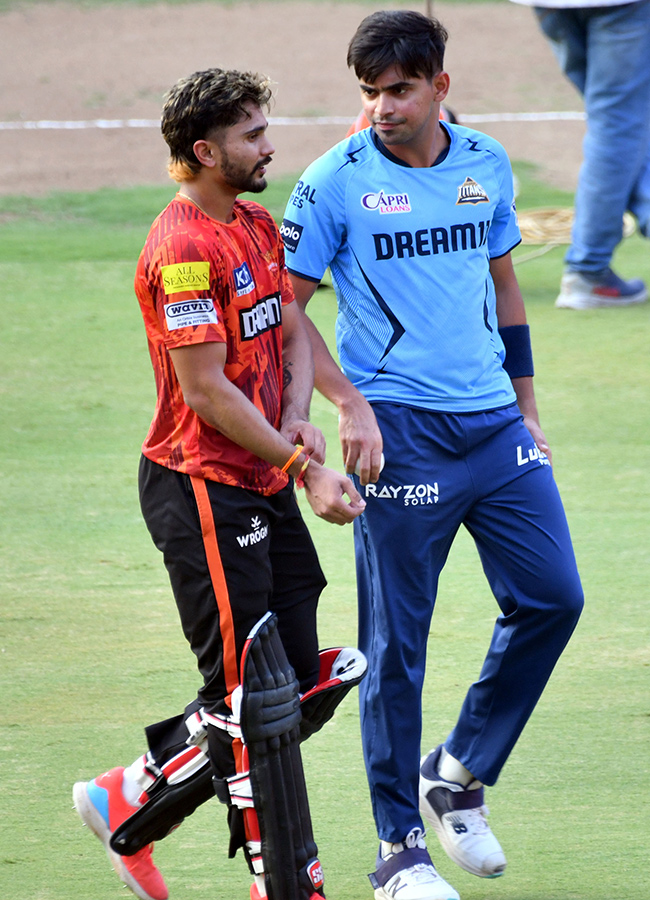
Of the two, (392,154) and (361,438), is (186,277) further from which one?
(392,154)

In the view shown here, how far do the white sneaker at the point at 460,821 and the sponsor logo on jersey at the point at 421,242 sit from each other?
1.23m

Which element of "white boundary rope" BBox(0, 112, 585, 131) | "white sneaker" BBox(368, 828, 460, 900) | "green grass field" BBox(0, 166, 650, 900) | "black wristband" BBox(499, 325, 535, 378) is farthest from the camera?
"white boundary rope" BBox(0, 112, 585, 131)

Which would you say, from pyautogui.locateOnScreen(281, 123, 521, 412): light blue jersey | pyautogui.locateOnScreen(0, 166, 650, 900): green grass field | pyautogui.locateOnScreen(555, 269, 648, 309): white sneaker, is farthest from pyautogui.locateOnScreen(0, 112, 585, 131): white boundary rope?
pyautogui.locateOnScreen(281, 123, 521, 412): light blue jersey

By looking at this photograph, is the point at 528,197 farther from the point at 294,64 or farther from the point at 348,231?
the point at 348,231

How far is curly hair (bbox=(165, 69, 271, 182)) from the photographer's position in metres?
2.68

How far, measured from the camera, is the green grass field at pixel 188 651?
308 centimetres

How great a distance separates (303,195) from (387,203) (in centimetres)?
20

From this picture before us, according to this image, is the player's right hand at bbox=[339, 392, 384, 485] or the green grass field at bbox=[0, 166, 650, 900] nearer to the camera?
the player's right hand at bbox=[339, 392, 384, 485]

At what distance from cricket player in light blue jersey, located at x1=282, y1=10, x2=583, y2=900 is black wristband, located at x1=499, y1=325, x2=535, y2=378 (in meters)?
0.26

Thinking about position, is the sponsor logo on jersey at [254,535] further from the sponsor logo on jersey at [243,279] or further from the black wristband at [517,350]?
the black wristband at [517,350]

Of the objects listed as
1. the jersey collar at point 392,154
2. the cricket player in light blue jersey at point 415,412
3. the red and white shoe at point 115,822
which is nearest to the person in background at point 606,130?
the jersey collar at point 392,154

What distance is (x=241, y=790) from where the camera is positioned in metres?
2.71

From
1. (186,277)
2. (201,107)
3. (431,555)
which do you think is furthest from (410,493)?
(201,107)

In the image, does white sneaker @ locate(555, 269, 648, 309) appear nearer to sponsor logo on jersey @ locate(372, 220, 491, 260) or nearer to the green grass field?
the green grass field
